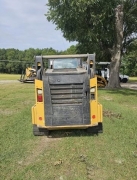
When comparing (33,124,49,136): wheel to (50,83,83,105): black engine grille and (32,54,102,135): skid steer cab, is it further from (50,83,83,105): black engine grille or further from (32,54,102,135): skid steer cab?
(50,83,83,105): black engine grille

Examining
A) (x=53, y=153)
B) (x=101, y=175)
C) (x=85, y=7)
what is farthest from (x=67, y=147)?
(x=85, y=7)

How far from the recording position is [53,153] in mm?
5160

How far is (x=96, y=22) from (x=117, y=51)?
3.84 meters

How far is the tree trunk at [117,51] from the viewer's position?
20344 millimetres

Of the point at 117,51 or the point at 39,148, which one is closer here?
the point at 39,148

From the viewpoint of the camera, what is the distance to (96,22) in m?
18.6

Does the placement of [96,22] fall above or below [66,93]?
above

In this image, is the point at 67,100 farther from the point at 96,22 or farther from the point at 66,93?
the point at 96,22

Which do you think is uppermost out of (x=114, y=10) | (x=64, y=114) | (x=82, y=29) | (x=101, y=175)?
(x=114, y=10)

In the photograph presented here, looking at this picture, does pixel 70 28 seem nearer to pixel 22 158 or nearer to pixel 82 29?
pixel 82 29

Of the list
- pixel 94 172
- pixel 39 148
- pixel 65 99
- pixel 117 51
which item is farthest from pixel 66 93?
pixel 117 51

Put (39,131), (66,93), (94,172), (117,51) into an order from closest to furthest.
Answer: (94,172), (66,93), (39,131), (117,51)

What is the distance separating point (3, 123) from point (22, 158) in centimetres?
309

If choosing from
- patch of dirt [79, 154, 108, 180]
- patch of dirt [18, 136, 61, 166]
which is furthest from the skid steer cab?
patch of dirt [79, 154, 108, 180]
